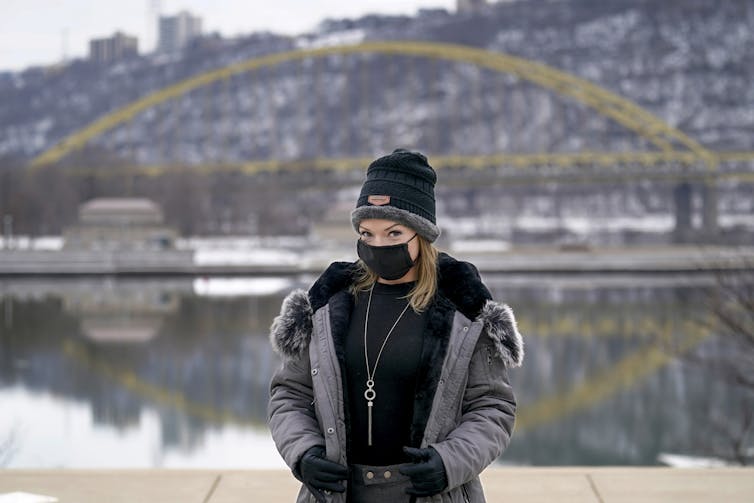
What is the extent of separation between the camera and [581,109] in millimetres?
115375

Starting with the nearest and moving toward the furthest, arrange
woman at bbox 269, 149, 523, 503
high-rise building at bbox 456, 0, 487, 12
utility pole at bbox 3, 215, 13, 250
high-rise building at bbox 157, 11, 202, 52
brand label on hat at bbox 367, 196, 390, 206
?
woman at bbox 269, 149, 523, 503
brand label on hat at bbox 367, 196, 390, 206
utility pole at bbox 3, 215, 13, 250
high-rise building at bbox 456, 0, 487, 12
high-rise building at bbox 157, 11, 202, 52

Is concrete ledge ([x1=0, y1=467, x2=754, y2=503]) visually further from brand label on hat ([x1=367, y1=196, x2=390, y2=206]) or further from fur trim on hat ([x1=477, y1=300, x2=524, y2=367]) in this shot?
brand label on hat ([x1=367, y1=196, x2=390, y2=206])

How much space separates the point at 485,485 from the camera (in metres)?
5.00

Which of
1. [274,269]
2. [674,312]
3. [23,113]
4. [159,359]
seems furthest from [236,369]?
[23,113]

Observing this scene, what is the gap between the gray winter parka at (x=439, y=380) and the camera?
2625 millimetres

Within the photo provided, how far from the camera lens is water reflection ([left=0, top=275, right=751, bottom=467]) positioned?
11.9 metres

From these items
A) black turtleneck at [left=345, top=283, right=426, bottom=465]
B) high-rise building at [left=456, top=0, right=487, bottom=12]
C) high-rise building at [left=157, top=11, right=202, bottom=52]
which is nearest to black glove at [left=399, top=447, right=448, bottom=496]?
black turtleneck at [left=345, top=283, right=426, bottom=465]

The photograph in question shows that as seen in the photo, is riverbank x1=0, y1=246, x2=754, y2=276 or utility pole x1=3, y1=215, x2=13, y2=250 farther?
utility pole x1=3, y1=215, x2=13, y2=250

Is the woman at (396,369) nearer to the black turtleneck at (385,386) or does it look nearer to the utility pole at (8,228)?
the black turtleneck at (385,386)

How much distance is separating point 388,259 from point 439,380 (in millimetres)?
347

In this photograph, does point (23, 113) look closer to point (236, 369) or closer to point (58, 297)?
point (58, 297)

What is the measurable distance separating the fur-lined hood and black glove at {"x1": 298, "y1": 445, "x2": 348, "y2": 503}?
0.29 metres

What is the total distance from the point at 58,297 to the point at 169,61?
4538 inches

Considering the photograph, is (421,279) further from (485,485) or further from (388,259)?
(485,485)
